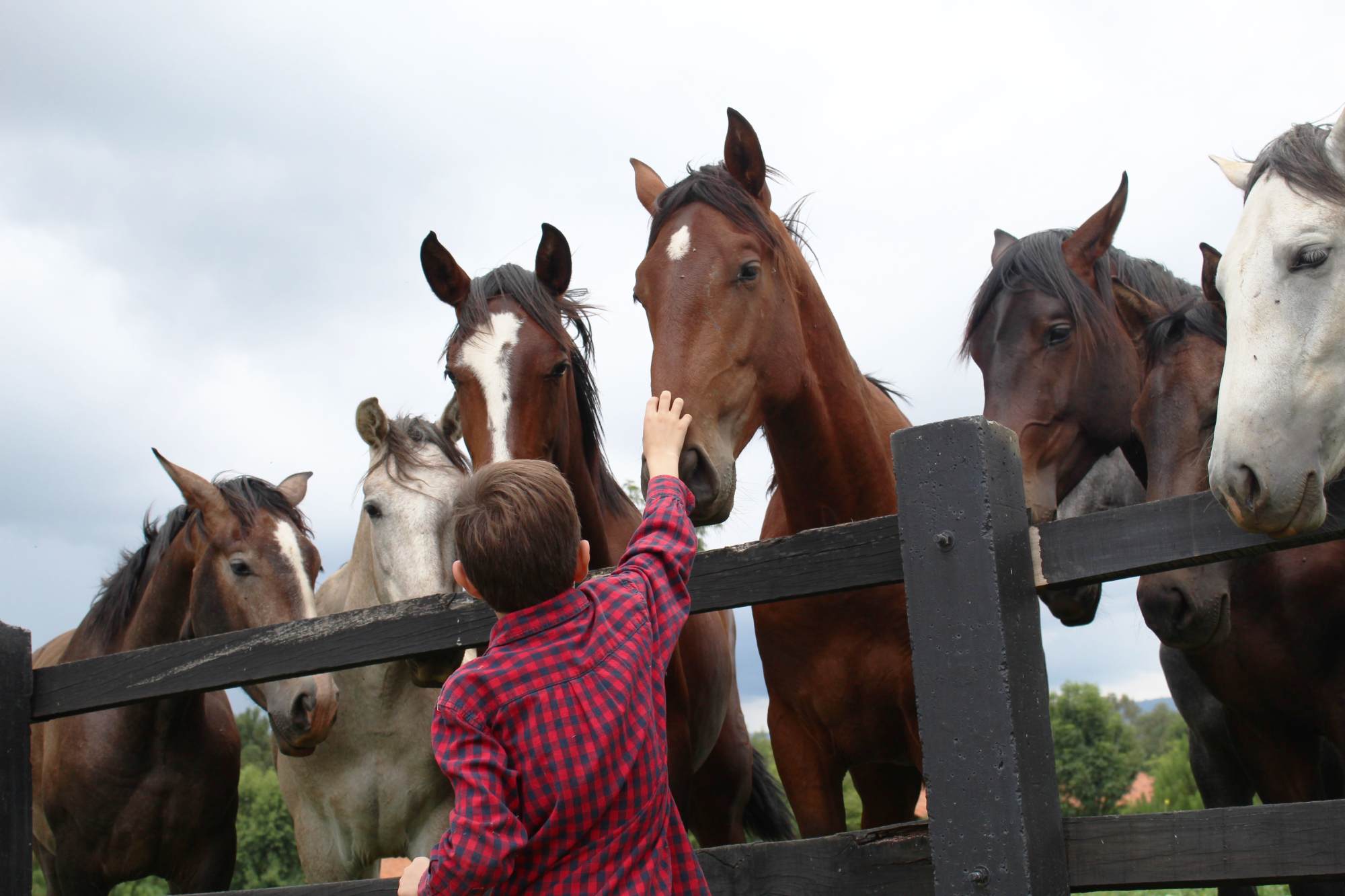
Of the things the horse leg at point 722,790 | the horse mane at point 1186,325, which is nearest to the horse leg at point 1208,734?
the horse mane at point 1186,325

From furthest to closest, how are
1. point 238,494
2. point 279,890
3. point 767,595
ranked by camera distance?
point 238,494, point 279,890, point 767,595

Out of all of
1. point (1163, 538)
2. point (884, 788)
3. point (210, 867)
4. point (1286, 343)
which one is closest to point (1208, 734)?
point (884, 788)

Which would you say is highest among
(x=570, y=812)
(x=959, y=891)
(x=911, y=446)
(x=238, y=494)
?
(x=238, y=494)

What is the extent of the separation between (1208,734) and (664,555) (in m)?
3.40

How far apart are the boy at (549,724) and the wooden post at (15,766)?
1849 millimetres

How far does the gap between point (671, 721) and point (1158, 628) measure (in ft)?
5.59

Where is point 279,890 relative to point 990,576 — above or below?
below

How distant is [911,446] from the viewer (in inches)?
90.6

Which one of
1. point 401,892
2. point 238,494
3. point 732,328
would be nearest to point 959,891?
point 401,892

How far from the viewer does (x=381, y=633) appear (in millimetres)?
2836

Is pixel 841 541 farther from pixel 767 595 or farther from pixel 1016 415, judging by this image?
pixel 1016 415

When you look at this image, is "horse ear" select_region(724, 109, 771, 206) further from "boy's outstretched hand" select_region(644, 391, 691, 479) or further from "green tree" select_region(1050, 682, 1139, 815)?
"green tree" select_region(1050, 682, 1139, 815)

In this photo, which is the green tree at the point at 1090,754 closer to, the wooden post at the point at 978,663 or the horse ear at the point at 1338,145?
the horse ear at the point at 1338,145

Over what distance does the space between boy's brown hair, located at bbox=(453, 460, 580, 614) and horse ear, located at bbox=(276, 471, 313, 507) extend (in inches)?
165
